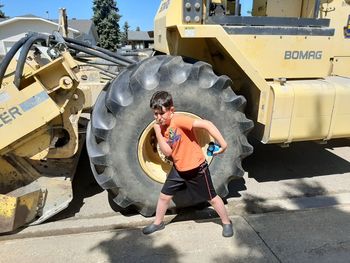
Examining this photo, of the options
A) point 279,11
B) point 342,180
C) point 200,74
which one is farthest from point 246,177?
point 279,11

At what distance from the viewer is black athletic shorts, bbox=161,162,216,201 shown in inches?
112

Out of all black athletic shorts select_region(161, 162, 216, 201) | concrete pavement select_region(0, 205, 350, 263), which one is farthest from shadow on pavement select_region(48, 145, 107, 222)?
black athletic shorts select_region(161, 162, 216, 201)

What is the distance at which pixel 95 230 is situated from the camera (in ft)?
10.1

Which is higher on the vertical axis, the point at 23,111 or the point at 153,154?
the point at 23,111

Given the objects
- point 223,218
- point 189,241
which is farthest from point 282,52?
point 189,241

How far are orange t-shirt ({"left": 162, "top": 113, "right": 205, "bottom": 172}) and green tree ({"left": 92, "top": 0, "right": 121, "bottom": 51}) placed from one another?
45019 mm

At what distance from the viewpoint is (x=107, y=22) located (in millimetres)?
49312

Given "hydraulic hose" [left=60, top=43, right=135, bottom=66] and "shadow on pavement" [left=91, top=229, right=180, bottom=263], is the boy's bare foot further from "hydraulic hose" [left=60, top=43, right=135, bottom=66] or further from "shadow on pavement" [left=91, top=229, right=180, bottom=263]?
"hydraulic hose" [left=60, top=43, right=135, bottom=66]

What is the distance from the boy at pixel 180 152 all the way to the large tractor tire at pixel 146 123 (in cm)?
24

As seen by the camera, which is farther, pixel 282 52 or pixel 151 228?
pixel 282 52

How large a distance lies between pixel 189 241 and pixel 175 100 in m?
1.19

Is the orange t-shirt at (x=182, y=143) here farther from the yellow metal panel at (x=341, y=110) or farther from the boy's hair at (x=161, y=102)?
the yellow metal panel at (x=341, y=110)

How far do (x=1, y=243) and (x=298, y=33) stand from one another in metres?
3.31

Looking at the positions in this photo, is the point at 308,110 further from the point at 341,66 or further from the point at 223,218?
the point at 223,218
